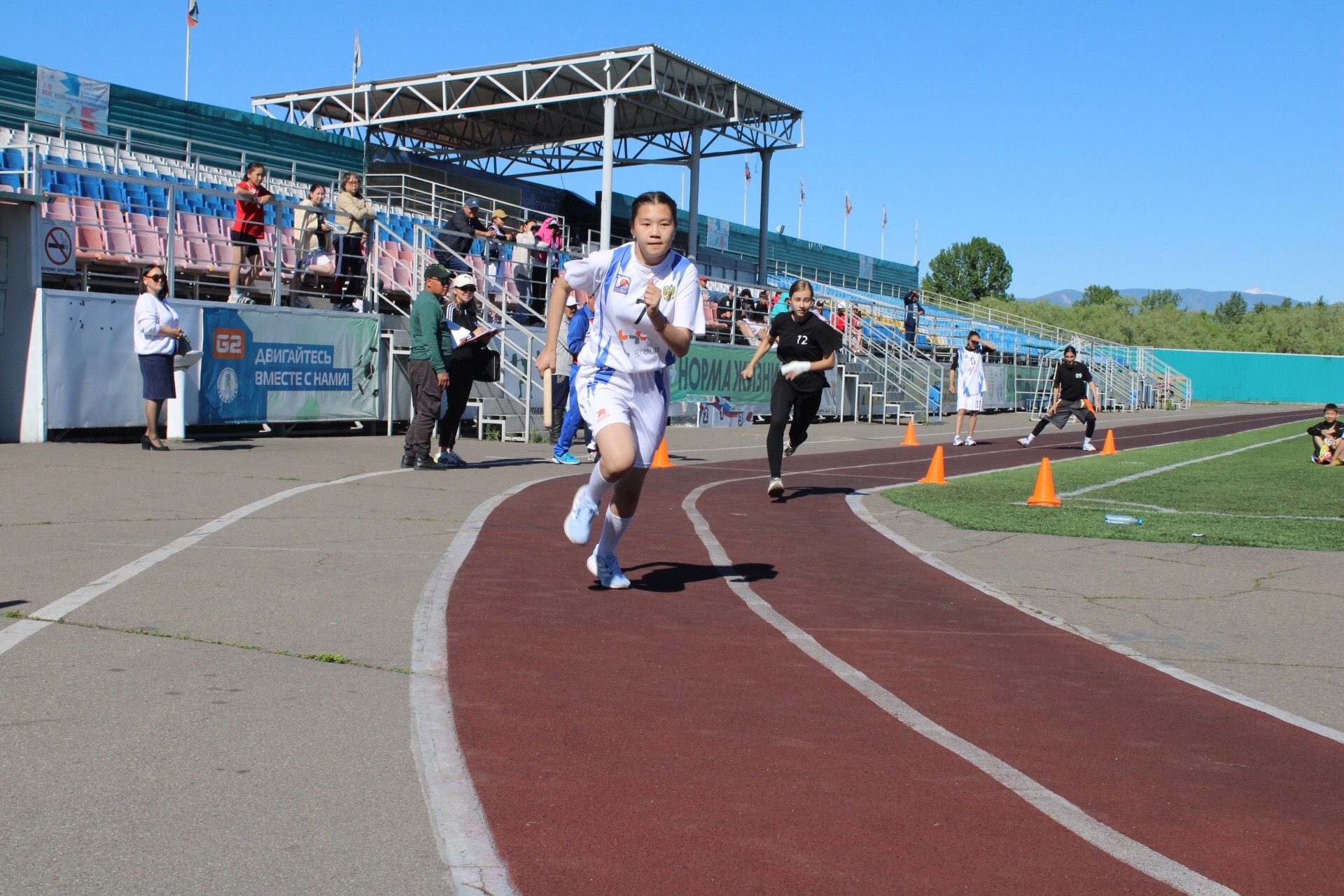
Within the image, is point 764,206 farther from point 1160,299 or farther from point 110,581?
point 1160,299

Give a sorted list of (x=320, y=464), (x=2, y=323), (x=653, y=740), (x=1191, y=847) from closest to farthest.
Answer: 1. (x=1191, y=847)
2. (x=653, y=740)
3. (x=320, y=464)
4. (x=2, y=323)

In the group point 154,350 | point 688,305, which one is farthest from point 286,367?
point 688,305

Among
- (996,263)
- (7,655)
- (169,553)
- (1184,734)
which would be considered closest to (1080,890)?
(1184,734)

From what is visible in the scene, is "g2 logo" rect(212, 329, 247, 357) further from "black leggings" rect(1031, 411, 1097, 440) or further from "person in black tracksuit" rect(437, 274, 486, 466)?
"black leggings" rect(1031, 411, 1097, 440)

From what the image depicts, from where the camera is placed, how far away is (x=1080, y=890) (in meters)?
2.97

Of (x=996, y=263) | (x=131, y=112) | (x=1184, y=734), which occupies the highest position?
(x=996, y=263)

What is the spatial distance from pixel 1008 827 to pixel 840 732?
3.02 feet

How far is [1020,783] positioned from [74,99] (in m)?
31.1

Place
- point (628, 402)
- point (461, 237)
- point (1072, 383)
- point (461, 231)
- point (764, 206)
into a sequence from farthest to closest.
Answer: point (764, 206) → point (1072, 383) → point (461, 231) → point (461, 237) → point (628, 402)

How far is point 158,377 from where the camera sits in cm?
1391

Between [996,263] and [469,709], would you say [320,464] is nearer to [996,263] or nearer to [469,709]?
[469,709]

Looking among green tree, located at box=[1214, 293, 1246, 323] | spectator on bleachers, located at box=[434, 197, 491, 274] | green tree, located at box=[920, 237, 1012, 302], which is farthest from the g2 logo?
green tree, located at box=[1214, 293, 1246, 323]

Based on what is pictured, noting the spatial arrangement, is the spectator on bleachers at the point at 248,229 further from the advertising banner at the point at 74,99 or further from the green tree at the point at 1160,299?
the green tree at the point at 1160,299

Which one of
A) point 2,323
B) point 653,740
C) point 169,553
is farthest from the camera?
point 2,323
